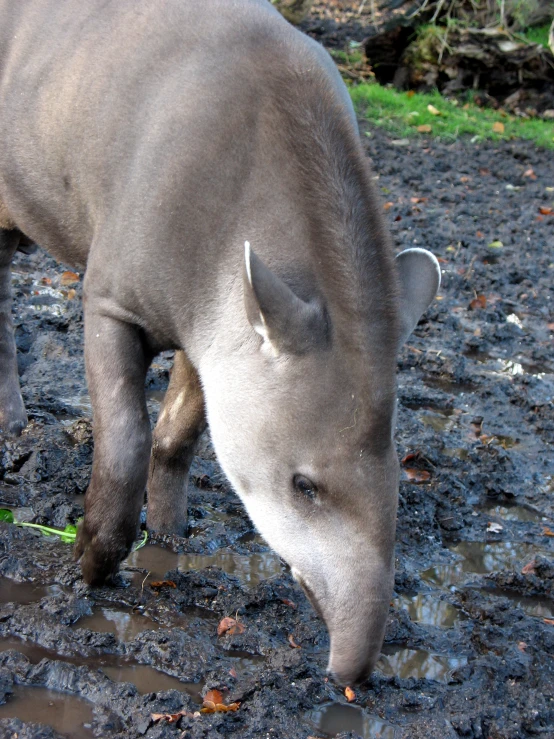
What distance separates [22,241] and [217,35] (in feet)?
6.31

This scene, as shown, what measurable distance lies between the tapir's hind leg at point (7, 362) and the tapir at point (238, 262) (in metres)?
0.76

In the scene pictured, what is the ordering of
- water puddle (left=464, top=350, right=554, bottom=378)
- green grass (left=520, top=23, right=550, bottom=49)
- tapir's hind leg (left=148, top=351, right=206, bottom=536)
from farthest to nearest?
1. green grass (left=520, top=23, right=550, bottom=49)
2. water puddle (left=464, top=350, right=554, bottom=378)
3. tapir's hind leg (left=148, top=351, right=206, bottom=536)

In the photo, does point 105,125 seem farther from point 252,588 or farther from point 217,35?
point 252,588

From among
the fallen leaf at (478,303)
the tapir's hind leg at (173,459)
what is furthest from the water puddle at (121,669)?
the fallen leaf at (478,303)

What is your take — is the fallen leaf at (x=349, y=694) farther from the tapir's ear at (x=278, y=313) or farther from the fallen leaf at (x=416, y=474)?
the fallen leaf at (x=416, y=474)

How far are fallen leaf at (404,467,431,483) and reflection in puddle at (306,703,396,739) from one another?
5.71 feet

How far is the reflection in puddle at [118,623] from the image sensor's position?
11.1 ft

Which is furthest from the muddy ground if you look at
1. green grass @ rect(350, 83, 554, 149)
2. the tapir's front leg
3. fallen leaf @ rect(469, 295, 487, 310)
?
green grass @ rect(350, 83, 554, 149)

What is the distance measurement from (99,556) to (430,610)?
1316mm

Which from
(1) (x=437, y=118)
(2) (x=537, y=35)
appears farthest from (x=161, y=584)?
(2) (x=537, y=35)

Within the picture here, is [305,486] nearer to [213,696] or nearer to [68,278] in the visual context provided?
[213,696]

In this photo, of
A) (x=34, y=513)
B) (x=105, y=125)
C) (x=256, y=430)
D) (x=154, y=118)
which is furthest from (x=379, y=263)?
(x=34, y=513)

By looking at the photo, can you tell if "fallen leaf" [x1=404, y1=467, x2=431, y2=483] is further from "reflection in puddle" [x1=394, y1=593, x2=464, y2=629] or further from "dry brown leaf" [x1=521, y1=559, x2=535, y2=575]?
"reflection in puddle" [x1=394, y1=593, x2=464, y2=629]

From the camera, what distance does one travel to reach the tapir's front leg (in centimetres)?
336
